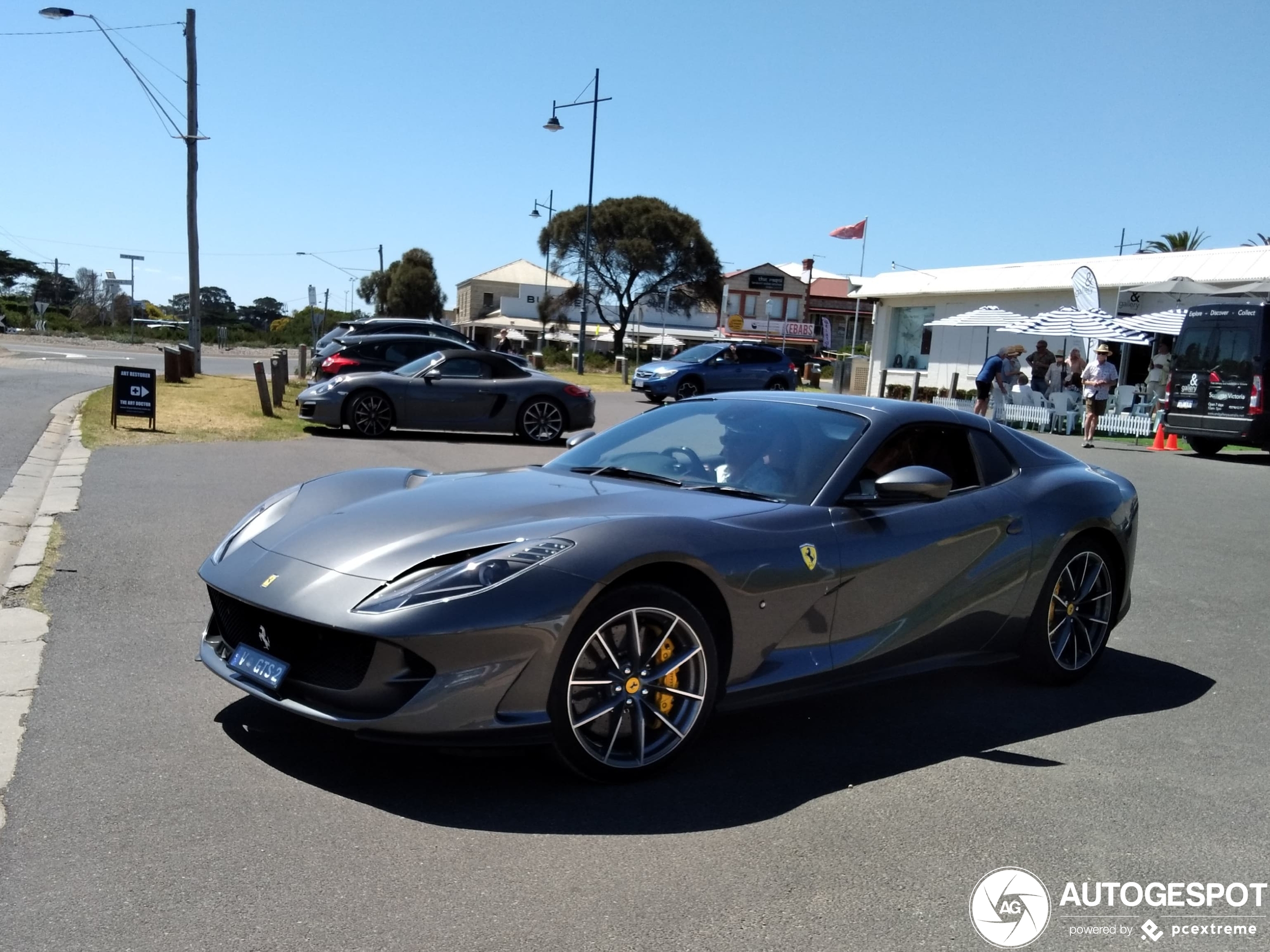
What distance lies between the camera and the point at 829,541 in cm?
443

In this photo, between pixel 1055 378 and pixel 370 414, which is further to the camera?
pixel 1055 378

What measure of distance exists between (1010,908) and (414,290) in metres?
94.8

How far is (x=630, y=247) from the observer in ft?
227

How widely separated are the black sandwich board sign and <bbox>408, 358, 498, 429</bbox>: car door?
3.31 metres

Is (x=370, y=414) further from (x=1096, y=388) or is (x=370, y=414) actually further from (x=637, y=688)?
(x=1096, y=388)

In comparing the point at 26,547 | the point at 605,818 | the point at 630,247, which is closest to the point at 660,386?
the point at 26,547

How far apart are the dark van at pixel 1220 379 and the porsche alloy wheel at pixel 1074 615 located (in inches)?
614

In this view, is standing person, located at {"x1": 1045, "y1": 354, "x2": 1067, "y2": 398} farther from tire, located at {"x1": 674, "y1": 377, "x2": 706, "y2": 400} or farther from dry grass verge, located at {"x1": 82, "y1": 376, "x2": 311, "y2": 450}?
dry grass verge, located at {"x1": 82, "y1": 376, "x2": 311, "y2": 450}

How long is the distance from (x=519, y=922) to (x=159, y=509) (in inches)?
261

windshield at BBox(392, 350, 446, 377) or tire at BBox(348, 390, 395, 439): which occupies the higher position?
windshield at BBox(392, 350, 446, 377)

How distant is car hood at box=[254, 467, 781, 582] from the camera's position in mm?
3836

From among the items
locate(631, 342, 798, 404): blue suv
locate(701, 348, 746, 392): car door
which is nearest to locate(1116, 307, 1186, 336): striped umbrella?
locate(631, 342, 798, 404): blue suv

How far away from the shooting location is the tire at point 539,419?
1641 centimetres

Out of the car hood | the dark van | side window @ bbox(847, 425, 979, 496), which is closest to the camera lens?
the car hood
